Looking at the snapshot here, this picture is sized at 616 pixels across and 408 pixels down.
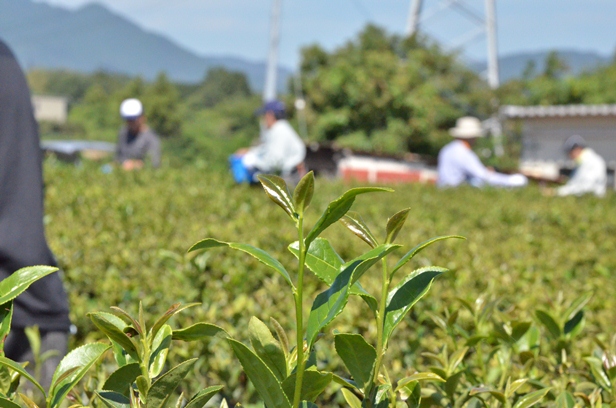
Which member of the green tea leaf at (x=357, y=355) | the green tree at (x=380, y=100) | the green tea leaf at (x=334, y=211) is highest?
the green tea leaf at (x=334, y=211)

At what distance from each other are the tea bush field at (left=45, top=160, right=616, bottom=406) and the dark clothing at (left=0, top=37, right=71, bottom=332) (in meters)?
0.50

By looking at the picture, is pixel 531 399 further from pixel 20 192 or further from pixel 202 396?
pixel 20 192

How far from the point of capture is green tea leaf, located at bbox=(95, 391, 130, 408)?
1089mm

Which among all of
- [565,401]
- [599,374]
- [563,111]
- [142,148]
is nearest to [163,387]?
[565,401]

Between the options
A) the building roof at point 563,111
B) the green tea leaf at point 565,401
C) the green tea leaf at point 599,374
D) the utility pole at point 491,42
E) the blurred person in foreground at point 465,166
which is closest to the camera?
the green tea leaf at point 565,401

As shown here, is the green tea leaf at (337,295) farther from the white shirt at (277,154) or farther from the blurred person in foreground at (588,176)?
the blurred person in foreground at (588,176)

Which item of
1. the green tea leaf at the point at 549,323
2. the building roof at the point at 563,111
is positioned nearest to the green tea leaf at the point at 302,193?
the green tea leaf at the point at 549,323

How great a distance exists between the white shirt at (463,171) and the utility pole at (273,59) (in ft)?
61.1

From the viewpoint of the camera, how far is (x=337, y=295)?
1023mm

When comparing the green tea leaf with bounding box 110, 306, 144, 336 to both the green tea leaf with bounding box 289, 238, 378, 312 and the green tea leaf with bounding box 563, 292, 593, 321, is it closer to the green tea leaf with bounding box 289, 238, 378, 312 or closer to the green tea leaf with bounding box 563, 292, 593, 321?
the green tea leaf with bounding box 289, 238, 378, 312

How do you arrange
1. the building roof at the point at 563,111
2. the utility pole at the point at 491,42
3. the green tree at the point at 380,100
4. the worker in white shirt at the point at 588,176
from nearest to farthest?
the worker in white shirt at the point at 588,176 < the building roof at the point at 563,111 < the green tree at the point at 380,100 < the utility pole at the point at 491,42

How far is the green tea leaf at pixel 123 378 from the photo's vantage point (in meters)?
1.16

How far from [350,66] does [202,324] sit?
32055 millimetres

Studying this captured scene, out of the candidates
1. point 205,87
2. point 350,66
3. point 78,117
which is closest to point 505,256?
point 350,66
